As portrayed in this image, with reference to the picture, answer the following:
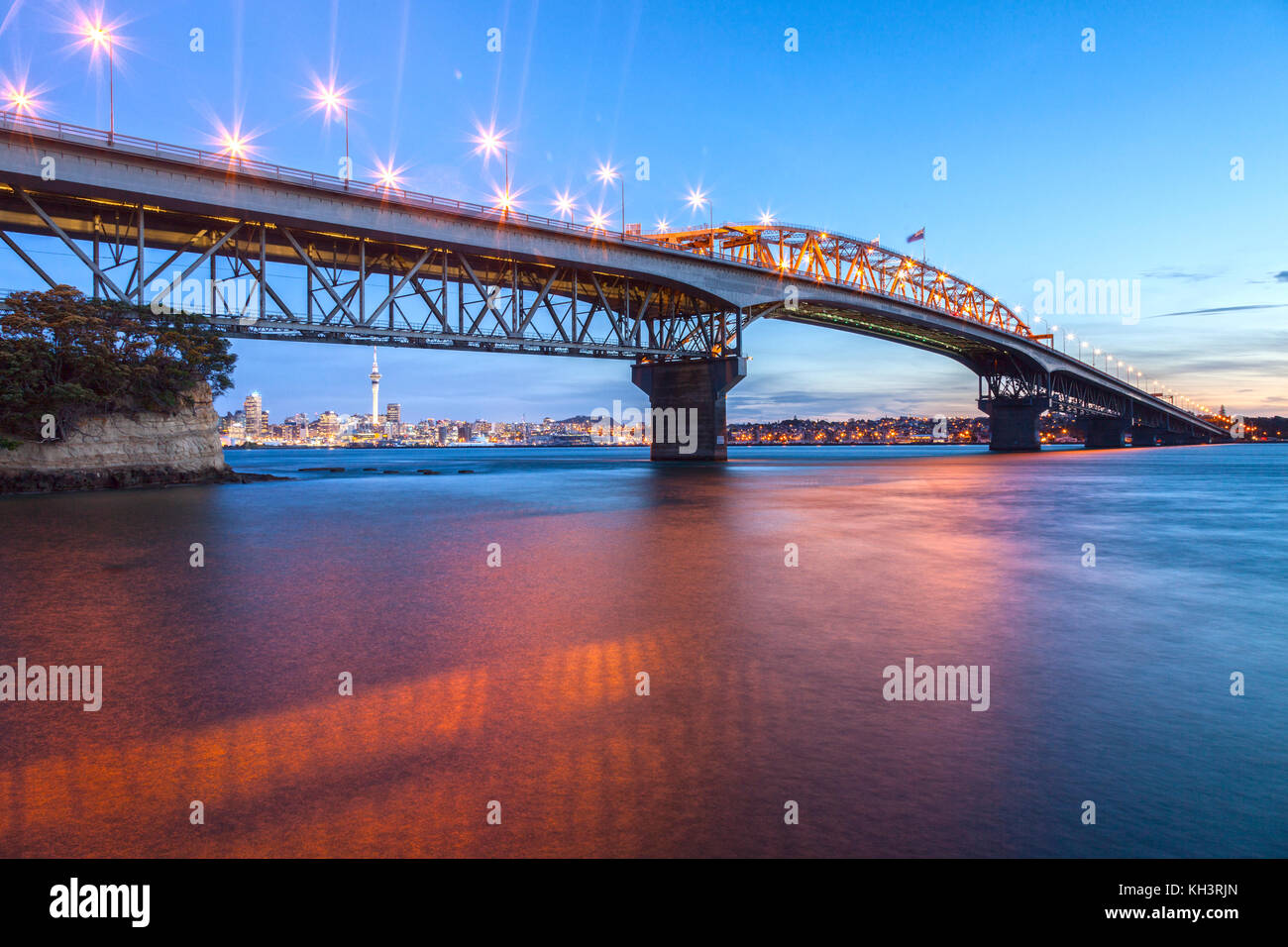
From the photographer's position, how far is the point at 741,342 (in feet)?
199

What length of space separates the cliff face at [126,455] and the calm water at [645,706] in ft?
78.3

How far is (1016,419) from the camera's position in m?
110

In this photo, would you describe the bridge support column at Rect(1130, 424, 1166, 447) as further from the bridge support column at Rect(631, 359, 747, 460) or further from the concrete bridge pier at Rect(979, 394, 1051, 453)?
the bridge support column at Rect(631, 359, 747, 460)

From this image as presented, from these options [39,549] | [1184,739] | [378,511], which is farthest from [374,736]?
[378,511]

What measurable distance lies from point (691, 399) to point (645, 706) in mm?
55792

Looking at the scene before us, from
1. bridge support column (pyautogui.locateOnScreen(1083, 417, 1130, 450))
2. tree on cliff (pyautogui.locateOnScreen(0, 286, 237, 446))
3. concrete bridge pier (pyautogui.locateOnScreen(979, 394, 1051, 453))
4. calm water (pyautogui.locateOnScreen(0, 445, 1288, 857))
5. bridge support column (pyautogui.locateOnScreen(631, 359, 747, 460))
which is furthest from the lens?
bridge support column (pyautogui.locateOnScreen(1083, 417, 1130, 450))

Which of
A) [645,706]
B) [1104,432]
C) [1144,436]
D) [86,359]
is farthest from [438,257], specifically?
[1144,436]

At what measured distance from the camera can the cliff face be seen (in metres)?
31.6

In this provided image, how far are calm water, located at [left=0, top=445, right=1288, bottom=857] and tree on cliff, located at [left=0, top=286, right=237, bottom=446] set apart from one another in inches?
915

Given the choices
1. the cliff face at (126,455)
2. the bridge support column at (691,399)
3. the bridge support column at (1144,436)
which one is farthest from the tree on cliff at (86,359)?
the bridge support column at (1144,436)

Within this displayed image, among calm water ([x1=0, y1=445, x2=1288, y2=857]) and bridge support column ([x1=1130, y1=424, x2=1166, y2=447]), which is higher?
bridge support column ([x1=1130, y1=424, x2=1166, y2=447])

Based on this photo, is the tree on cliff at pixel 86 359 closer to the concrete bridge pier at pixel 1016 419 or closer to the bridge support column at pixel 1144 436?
the concrete bridge pier at pixel 1016 419

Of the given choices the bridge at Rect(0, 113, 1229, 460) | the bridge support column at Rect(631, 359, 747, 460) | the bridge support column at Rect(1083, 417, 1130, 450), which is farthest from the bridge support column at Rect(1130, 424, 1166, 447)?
the bridge support column at Rect(631, 359, 747, 460)

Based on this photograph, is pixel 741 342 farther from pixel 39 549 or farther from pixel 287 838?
pixel 287 838
